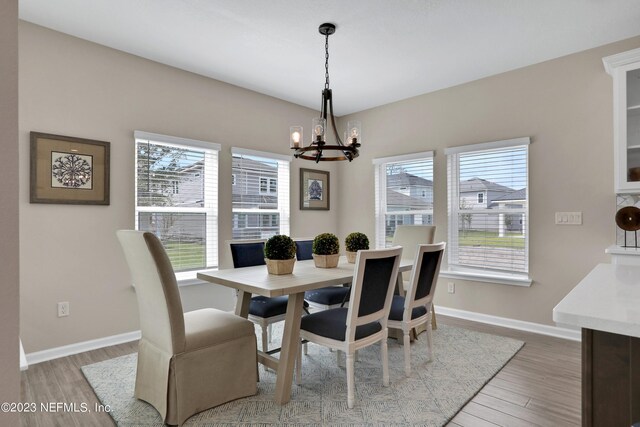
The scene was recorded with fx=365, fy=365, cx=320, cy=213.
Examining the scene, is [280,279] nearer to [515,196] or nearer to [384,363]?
[384,363]

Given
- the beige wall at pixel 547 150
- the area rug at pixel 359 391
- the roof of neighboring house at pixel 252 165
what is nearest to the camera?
the area rug at pixel 359 391

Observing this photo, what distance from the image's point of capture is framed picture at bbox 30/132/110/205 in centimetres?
285

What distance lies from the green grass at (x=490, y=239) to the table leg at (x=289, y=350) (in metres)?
2.63

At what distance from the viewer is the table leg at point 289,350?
2.21 metres

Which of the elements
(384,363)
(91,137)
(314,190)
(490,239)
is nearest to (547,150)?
(490,239)

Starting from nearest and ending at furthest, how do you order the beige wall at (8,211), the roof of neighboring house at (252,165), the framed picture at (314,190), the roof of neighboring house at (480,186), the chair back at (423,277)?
the beige wall at (8,211) < the chair back at (423,277) < the roof of neighboring house at (480,186) < the roof of neighboring house at (252,165) < the framed picture at (314,190)

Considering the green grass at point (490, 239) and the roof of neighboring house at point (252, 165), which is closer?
the green grass at point (490, 239)

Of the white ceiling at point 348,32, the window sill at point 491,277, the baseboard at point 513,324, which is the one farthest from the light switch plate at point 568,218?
the white ceiling at point 348,32

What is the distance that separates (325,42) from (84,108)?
2.13 m

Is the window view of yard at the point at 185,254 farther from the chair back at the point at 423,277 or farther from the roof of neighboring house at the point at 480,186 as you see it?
the roof of neighboring house at the point at 480,186

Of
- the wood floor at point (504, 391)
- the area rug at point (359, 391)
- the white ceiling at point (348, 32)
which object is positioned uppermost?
the white ceiling at point (348, 32)

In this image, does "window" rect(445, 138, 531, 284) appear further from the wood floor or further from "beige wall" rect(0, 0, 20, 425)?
"beige wall" rect(0, 0, 20, 425)

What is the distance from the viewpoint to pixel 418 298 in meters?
2.65

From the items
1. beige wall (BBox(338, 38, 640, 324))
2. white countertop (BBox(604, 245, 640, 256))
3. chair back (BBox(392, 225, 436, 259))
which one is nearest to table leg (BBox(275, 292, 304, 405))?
chair back (BBox(392, 225, 436, 259))
